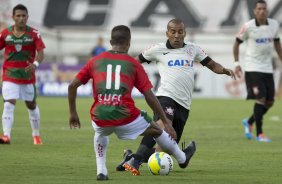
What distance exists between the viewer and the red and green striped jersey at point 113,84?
969cm

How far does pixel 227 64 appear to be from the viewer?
37.3 m

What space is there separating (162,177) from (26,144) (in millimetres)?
5290

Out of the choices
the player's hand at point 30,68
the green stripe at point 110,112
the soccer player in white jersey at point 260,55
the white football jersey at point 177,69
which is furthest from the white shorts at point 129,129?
the soccer player in white jersey at point 260,55

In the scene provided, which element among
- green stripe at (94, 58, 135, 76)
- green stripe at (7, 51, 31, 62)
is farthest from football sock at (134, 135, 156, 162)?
green stripe at (7, 51, 31, 62)

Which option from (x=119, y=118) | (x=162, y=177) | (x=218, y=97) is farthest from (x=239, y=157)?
(x=218, y=97)

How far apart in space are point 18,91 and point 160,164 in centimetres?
539

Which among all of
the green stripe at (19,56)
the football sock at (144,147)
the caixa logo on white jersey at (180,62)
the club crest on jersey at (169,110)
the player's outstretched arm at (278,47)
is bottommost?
the football sock at (144,147)

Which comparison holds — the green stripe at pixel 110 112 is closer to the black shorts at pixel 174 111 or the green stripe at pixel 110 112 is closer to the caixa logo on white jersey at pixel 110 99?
the caixa logo on white jersey at pixel 110 99

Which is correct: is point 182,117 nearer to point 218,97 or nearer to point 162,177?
point 162,177

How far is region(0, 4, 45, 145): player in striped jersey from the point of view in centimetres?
1510

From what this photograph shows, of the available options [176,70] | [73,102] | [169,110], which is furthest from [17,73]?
[73,102]

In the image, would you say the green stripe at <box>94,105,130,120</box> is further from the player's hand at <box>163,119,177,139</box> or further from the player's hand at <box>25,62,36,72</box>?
the player's hand at <box>25,62,36,72</box>

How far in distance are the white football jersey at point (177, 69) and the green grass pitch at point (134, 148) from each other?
40.6 inches

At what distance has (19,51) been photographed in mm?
15211
